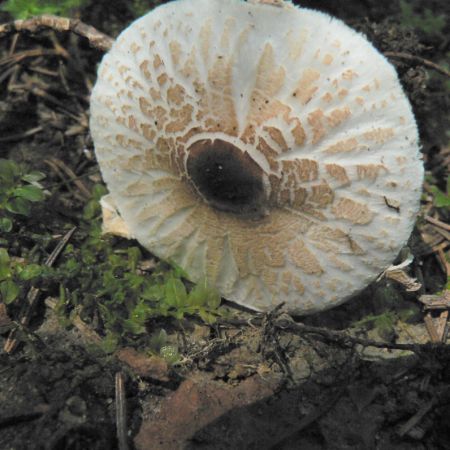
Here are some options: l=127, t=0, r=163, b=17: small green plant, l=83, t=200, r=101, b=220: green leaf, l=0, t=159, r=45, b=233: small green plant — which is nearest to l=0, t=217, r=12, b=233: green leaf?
l=0, t=159, r=45, b=233: small green plant

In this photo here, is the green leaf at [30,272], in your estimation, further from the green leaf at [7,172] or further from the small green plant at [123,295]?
the green leaf at [7,172]

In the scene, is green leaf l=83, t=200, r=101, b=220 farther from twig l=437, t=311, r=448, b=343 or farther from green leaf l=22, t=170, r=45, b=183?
twig l=437, t=311, r=448, b=343

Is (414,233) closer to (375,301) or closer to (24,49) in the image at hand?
(375,301)

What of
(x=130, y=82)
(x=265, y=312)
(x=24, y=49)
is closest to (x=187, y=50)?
(x=130, y=82)

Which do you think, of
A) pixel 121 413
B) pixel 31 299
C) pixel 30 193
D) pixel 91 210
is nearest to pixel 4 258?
pixel 31 299

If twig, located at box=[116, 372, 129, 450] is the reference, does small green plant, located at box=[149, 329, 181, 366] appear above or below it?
above

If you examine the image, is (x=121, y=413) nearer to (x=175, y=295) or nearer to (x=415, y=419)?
(x=175, y=295)
